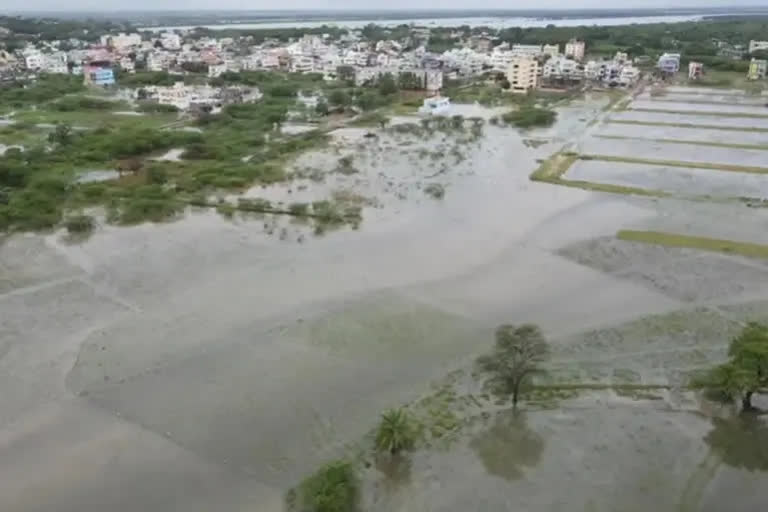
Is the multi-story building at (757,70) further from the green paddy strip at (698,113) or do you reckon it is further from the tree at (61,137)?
the tree at (61,137)

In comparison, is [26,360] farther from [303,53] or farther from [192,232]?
[303,53]

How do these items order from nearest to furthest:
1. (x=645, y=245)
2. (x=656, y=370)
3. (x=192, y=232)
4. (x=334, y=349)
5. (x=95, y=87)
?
(x=656, y=370) < (x=334, y=349) < (x=645, y=245) < (x=192, y=232) < (x=95, y=87)

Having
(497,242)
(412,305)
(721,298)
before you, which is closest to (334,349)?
(412,305)

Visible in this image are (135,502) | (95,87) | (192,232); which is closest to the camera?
(135,502)

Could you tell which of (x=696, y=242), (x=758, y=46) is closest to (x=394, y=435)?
(x=696, y=242)

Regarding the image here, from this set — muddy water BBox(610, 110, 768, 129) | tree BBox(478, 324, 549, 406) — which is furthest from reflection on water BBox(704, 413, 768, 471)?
muddy water BBox(610, 110, 768, 129)

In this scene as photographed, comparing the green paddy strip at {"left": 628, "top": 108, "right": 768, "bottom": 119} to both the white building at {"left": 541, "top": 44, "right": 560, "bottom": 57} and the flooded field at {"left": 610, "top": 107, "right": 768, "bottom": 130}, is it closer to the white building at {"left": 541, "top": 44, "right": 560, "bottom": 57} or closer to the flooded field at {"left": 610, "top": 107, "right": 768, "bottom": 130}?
the flooded field at {"left": 610, "top": 107, "right": 768, "bottom": 130}

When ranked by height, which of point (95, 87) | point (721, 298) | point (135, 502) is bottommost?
point (135, 502)
